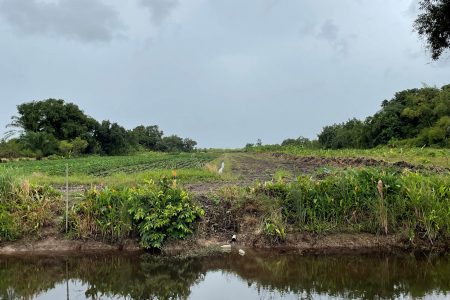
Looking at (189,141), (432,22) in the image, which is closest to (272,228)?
(432,22)

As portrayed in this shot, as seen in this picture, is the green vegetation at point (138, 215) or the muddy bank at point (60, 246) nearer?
the green vegetation at point (138, 215)

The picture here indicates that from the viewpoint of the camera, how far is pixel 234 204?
388 inches

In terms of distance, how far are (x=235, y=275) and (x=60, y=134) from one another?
5614 centimetres

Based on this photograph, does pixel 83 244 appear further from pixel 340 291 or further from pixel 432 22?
pixel 432 22

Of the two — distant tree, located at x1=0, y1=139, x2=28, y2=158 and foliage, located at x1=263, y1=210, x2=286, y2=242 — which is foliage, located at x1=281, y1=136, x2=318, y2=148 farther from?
foliage, located at x1=263, y1=210, x2=286, y2=242

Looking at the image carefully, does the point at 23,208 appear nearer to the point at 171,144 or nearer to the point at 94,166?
the point at 94,166

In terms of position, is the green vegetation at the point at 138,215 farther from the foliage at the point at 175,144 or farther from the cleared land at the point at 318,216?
the foliage at the point at 175,144

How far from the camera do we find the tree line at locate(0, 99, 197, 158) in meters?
50.9

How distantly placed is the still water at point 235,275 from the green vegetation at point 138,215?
63cm

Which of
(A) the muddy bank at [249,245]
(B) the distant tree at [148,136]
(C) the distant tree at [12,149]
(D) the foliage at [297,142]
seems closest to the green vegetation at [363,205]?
(A) the muddy bank at [249,245]

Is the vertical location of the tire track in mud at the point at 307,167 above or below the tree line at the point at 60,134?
below

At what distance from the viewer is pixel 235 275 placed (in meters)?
7.30

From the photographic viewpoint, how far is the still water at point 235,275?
629 centimetres

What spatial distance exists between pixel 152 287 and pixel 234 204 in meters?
3.64
